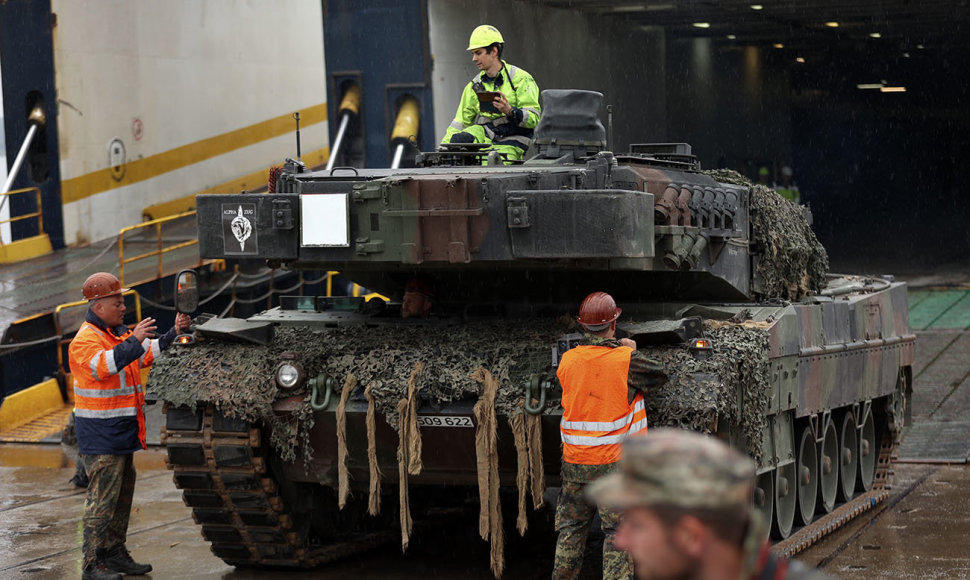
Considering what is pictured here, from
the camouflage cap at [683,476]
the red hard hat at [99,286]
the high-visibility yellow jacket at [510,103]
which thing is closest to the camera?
the camouflage cap at [683,476]

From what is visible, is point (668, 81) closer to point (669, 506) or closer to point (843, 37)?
point (843, 37)

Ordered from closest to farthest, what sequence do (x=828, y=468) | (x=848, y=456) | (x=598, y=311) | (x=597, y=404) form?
(x=597, y=404) → (x=598, y=311) → (x=828, y=468) → (x=848, y=456)

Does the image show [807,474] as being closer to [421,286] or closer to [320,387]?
[421,286]

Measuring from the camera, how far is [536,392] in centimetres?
751

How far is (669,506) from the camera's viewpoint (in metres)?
2.47

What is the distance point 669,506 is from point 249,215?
235 inches

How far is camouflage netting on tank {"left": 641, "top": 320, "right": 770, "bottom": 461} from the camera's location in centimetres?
718

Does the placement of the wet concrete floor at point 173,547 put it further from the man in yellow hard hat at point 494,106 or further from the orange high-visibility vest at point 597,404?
the man in yellow hard hat at point 494,106

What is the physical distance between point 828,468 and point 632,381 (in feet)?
12.8

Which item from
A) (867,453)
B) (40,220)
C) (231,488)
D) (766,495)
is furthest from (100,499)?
(40,220)

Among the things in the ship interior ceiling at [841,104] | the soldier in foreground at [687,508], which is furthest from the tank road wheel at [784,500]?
the ship interior ceiling at [841,104]

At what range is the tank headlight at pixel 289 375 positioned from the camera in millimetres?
7852

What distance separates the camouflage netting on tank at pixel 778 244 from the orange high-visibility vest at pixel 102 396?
3.97 metres

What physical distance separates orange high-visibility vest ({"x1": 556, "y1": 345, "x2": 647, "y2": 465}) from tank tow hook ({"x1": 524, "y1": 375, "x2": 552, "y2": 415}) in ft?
1.51
